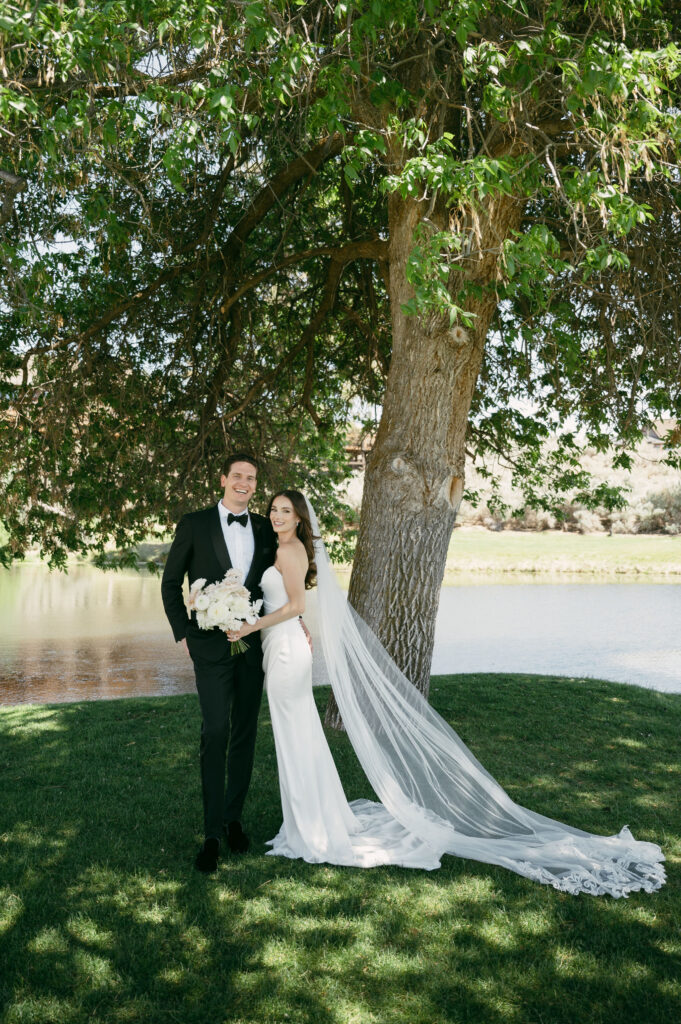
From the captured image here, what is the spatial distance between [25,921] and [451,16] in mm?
5506

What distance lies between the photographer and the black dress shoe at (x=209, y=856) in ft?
14.7

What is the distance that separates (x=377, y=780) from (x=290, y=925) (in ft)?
4.45

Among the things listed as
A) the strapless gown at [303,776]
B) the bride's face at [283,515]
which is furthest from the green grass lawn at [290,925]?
the bride's face at [283,515]

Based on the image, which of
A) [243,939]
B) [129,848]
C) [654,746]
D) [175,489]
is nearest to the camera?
[243,939]

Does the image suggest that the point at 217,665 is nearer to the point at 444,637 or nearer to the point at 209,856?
the point at 209,856

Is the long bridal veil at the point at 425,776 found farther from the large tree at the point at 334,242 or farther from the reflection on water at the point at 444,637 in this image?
the reflection on water at the point at 444,637

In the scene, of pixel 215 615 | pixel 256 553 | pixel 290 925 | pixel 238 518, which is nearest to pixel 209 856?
pixel 290 925

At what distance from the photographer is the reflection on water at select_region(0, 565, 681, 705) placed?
1559 cm

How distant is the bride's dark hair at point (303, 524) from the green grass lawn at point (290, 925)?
1688 millimetres

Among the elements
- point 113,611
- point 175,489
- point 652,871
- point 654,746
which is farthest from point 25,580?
point 652,871

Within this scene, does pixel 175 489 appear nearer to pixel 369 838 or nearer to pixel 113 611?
pixel 369 838

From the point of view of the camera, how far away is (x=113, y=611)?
81.6 ft

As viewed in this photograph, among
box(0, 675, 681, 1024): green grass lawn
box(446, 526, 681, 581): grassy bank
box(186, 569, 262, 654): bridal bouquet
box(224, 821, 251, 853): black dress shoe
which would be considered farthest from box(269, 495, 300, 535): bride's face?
box(446, 526, 681, 581): grassy bank

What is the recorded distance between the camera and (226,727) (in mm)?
Result: 4738
